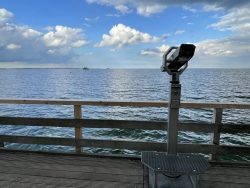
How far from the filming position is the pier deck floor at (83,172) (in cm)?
307

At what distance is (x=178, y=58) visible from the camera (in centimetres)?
248

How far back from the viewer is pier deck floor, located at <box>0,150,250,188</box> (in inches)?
121

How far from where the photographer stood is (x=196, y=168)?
9.02 feet

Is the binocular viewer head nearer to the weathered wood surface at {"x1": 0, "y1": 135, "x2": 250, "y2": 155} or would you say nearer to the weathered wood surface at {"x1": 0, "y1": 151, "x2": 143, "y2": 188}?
the weathered wood surface at {"x1": 0, "y1": 135, "x2": 250, "y2": 155}

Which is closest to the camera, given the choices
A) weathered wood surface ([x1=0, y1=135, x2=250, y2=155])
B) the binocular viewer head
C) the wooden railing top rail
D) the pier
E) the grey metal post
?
the binocular viewer head

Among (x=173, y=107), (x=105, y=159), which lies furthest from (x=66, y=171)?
(x=173, y=107)

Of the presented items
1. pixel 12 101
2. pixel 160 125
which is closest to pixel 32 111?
pixel 12 101

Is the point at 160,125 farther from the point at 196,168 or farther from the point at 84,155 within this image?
the point at 84,155

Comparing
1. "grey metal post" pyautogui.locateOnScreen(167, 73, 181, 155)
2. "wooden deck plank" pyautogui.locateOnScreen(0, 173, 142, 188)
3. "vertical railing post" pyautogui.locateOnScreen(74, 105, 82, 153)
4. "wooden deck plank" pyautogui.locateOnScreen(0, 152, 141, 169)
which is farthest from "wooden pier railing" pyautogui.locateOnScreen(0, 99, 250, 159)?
"wooden deck plank" pyautogui.locateOnScreen(0, 173, 142, 188)

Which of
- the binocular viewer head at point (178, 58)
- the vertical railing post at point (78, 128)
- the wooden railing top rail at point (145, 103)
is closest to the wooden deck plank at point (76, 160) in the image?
the vertical railing post at point (78, 128)

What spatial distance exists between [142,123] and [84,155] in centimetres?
104

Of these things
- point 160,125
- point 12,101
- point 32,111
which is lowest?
point 32,111

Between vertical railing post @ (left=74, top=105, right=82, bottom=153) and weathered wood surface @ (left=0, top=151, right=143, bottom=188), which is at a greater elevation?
vertical railing post @ (left=74, top=105, right=82, bottom=153)

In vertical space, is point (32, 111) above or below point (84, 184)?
below
